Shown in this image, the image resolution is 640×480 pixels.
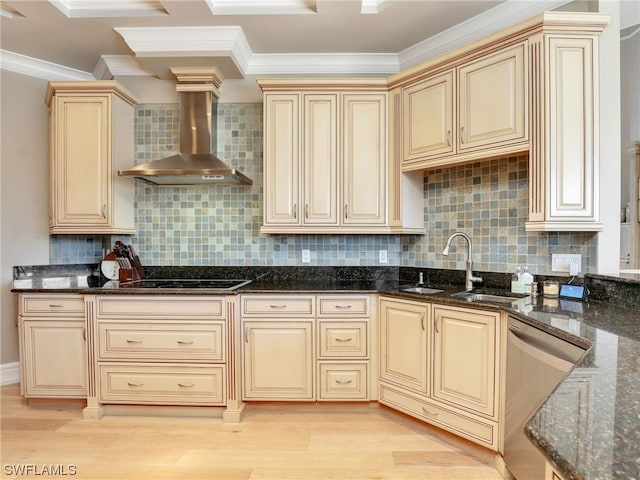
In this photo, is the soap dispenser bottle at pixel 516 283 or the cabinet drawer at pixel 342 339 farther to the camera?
the cabinet drawer at pixel 342 339

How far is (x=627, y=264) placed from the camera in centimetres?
262

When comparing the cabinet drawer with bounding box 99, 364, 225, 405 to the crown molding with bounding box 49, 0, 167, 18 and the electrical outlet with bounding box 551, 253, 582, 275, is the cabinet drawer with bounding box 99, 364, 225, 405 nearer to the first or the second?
the electrical outlet with bounding box 551, 253, 582, 275

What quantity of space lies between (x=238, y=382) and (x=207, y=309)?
0.53 meters

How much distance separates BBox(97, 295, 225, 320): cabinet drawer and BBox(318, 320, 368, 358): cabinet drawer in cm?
69

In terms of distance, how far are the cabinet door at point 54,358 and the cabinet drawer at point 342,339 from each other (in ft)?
5.37

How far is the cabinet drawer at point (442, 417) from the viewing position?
2.05 metres

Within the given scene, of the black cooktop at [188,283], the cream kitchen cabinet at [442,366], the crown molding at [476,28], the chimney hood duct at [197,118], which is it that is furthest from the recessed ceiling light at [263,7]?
the cream kitchen cabinet at [442,366]

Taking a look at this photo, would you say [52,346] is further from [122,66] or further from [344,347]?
[122,66]

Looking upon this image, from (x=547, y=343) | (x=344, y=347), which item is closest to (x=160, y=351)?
(x=344, y=347)

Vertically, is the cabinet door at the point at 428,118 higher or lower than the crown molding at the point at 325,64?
lower

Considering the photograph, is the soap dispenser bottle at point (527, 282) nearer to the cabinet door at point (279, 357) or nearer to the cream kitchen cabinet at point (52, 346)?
the cabinet door at point (279, 357)

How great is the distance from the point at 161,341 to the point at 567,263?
259 centimetres

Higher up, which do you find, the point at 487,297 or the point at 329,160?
the point at 329,160

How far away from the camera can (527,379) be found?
173 centimetres
